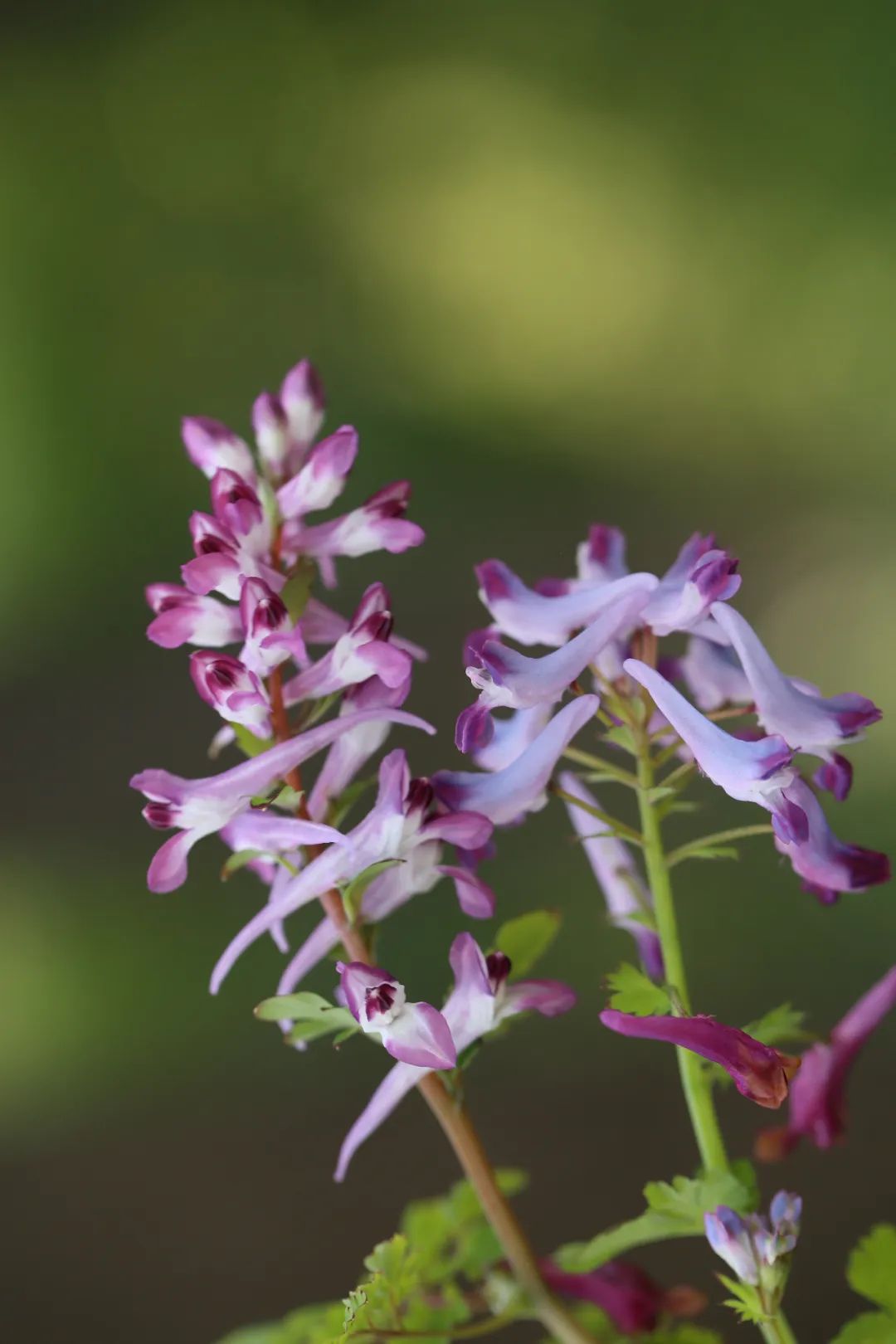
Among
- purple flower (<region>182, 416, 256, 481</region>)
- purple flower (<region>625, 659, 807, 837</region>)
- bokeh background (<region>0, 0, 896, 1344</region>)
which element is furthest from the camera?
bokeh background (<region>0, 0, 896, 1344</region>)

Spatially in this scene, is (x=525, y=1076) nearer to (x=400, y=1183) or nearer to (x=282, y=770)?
(x=400, y=1183)

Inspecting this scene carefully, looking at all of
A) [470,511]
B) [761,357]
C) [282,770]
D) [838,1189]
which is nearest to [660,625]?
[282,770]

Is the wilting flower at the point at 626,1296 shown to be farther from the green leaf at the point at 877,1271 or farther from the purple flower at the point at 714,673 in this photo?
the purple flower at the point at 714,673

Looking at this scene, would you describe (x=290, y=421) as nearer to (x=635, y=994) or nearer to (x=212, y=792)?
(x=212, y=792)

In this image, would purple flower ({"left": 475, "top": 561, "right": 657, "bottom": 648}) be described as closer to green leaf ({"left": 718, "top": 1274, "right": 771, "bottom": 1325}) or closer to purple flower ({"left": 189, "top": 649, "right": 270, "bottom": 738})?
purple flower ({"left": 189, "top": 649, "right": 270, "bottom": 738})

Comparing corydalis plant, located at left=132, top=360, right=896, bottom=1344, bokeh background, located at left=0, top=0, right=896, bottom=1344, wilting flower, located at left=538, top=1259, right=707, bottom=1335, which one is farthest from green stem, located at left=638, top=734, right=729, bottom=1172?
bokeh background, located at left=0, top=0, right=896, bottom=1344
